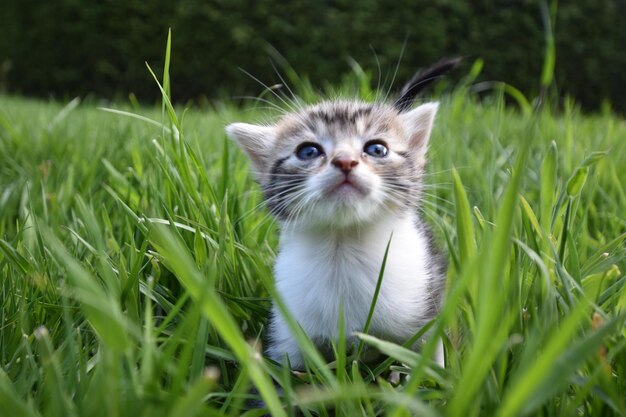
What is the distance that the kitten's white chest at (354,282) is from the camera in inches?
48.9

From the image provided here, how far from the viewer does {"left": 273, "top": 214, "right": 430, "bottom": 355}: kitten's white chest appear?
124 centimetres

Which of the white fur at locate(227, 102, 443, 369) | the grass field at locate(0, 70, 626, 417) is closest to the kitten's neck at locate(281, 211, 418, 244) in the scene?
the white fur at locate(227, 102, 443, 369)

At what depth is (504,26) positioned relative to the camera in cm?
800

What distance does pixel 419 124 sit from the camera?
1648 mm

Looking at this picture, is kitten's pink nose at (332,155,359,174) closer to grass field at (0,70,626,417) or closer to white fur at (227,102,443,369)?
white fur at (227,102,443,369)

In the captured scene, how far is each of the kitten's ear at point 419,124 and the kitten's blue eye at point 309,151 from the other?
0.29 metres

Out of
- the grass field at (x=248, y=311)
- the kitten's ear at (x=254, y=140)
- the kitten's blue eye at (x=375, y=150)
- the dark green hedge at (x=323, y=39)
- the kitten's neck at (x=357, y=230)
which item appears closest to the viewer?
the grass field at (x=248, y=311)

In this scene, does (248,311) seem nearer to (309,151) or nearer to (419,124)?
(309,151)

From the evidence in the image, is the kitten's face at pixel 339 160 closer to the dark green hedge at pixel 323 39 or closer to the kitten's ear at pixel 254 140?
the kitten's ear at pixel 254 140

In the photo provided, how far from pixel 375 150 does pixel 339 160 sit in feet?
0.59

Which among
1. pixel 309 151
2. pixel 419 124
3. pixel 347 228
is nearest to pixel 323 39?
pixel 419 124

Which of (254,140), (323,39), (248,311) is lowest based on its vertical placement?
(248,311)

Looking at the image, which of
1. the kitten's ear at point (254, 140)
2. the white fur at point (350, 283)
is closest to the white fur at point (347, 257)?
the white fur at point (350, 283)

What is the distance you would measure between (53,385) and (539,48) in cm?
830
